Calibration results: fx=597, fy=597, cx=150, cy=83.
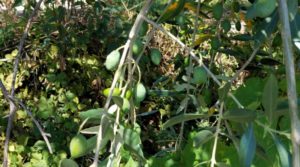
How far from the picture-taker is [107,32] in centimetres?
262

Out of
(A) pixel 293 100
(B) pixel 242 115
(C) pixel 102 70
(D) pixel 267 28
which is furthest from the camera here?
(C) pixel 102 70

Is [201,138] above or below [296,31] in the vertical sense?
below

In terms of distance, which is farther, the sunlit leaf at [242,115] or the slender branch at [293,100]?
the sunlit leaf at [242,115]

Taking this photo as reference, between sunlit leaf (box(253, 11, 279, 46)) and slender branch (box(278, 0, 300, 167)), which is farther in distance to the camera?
A: sunlit leaf (box(253, 11, 279, 46))

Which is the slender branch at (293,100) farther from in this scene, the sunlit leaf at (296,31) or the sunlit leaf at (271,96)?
the sunlit leaf at (296,31)

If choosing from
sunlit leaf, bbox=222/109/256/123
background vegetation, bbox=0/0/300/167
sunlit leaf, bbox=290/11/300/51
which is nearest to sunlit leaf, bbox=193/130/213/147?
sunlit leaf, bbox=222/109/256/123

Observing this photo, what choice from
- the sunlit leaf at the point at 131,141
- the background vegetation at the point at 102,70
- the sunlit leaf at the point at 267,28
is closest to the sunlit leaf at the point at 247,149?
the sunlit leaf at the point at 131,141

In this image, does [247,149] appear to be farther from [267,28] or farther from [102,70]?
[102,70]

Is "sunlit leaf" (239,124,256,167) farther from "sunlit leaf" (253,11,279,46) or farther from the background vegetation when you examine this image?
the background vegetation

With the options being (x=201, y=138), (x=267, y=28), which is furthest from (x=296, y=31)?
(x=201, y=138)

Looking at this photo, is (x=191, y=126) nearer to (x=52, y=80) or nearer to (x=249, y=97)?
(x=52, y=80)

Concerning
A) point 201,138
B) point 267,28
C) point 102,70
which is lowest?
point 102,70

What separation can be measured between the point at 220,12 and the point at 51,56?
192 centimetres

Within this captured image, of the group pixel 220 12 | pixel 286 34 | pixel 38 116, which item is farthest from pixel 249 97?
pixel 38 116
